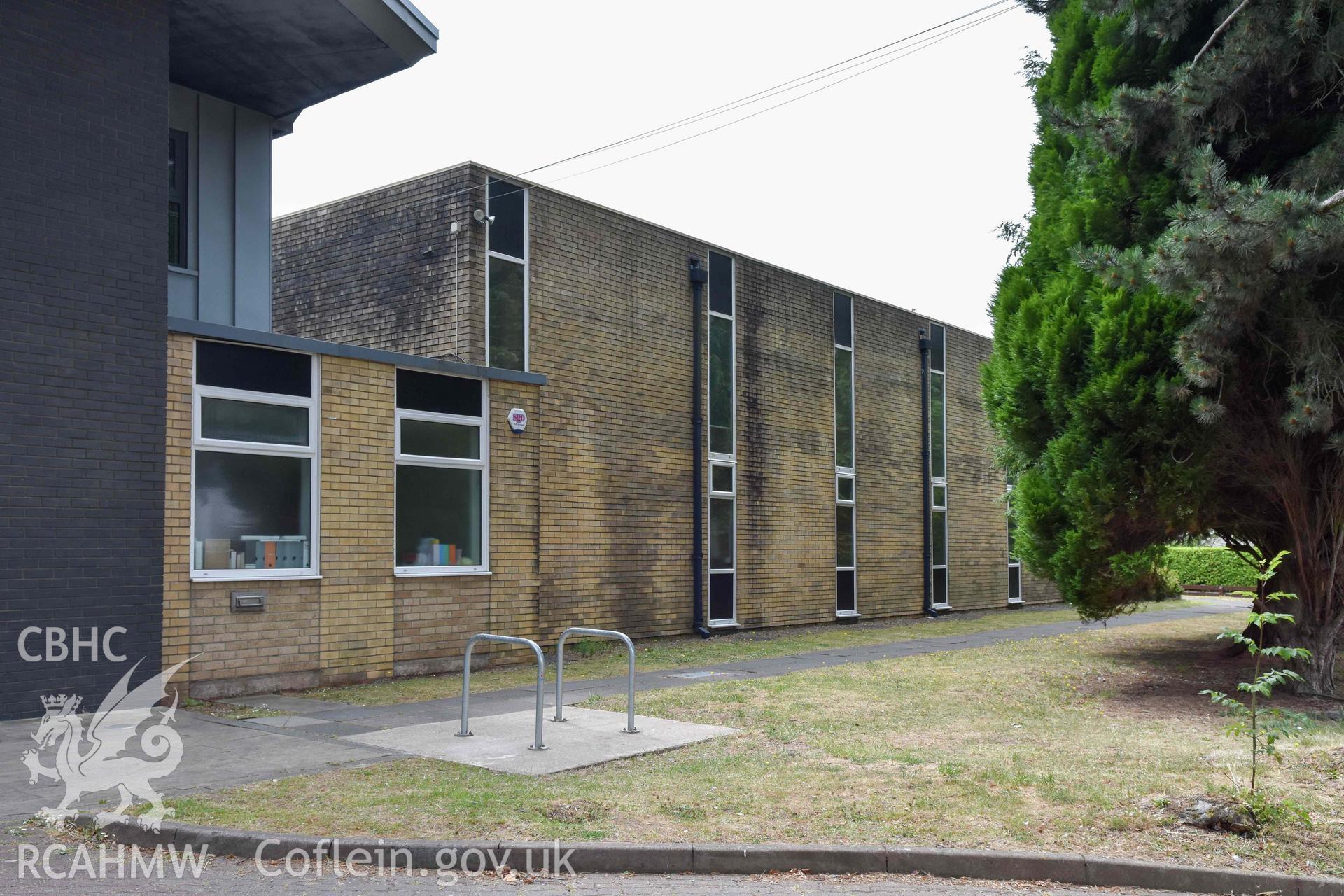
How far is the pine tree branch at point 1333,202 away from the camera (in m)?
9.34

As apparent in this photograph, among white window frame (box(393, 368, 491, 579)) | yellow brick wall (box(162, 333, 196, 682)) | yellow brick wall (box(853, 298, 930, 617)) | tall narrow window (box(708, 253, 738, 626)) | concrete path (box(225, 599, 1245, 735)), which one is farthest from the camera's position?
yellow brick wall (box(853, 298, 930, 617))

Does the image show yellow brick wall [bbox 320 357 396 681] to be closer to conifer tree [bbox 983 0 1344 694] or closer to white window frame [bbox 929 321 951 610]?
conifer tree [bbox 983 0 1344 694]

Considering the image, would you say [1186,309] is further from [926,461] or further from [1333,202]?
[926,461]

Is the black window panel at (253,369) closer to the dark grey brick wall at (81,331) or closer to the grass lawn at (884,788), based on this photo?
the dark grey brick wall at (81,331)

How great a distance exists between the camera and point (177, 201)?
1282cm

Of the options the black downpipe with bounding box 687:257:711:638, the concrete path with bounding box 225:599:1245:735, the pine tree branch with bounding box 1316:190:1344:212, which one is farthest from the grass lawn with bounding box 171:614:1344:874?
the black downpipe with bounding box 687:257:711:638

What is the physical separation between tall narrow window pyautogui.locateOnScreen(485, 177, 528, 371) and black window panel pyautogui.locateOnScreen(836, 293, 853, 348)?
866 cm

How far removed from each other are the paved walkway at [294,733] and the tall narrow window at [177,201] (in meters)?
5.27

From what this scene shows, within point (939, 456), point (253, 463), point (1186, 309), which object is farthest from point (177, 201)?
point (939, 456)

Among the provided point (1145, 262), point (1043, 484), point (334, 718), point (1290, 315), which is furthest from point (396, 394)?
point (1290, 315)

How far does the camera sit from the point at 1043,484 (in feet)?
39.1

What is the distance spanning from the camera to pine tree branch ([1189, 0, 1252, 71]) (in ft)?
34.0

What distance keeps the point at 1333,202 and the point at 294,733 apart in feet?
31.7

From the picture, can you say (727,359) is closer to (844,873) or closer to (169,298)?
(169,298)
